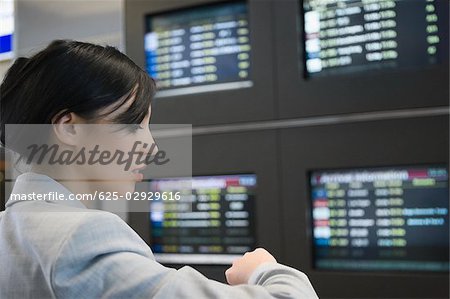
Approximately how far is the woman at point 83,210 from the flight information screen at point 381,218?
Result: 1.88 feet

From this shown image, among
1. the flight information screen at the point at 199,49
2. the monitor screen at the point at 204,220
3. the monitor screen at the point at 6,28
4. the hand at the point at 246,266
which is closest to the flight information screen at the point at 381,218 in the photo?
the monitor screen at the point at 204,220

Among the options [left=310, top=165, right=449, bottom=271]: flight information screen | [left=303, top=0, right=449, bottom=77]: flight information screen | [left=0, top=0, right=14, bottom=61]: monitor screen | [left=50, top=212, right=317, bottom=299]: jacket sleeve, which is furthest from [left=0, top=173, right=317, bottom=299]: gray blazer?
[left=0, top=0, right=14, bottom=61]: monitor screen

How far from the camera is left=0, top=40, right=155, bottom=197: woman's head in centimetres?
82

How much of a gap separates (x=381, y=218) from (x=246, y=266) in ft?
2.02

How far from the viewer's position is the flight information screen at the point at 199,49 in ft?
5.10

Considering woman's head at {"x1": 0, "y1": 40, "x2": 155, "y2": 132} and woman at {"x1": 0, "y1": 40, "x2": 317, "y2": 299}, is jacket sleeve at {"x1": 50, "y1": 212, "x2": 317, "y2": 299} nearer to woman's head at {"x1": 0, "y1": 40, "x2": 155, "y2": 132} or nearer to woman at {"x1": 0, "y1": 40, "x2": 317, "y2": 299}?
woman at {"x1": 0, "y1": 40, "x2": 317, "y2": 299}

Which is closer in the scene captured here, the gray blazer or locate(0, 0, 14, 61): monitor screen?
the gray blazer

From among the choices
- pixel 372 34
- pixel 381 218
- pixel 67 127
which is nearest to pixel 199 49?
pixel 372 34

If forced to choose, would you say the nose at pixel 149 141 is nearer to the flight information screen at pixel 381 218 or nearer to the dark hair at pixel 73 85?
the dark hair at pixel 73 85

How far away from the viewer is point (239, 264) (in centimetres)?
87

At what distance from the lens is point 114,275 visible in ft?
2.34

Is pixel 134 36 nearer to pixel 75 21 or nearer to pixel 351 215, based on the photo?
pixel 75 21

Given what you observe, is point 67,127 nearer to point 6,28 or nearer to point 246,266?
point 246,266

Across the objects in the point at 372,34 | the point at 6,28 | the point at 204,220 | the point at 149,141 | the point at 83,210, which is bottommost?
the point at 204,220
